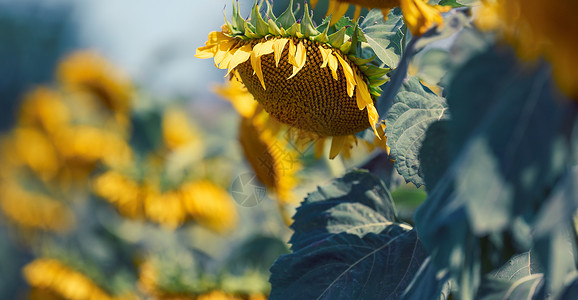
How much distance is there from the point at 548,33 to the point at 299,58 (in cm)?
28

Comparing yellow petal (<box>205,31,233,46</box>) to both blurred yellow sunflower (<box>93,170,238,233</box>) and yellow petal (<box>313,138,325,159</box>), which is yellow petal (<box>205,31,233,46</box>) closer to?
yellow petal (<box>313,138,325,159</box>)

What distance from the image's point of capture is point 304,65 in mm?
501

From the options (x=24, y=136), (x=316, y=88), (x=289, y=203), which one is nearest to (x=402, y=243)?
(x=316, y=88)

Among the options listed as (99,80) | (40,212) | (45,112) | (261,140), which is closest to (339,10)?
(261,140)

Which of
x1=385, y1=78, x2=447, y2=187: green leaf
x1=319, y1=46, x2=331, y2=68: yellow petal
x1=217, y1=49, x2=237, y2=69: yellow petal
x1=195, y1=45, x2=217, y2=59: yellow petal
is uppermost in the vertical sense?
x1=195, y1=45, x2=217, y2=59: yellow petal

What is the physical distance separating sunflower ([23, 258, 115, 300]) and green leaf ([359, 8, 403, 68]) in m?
1.28

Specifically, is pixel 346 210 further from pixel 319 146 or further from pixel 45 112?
pixel 45 112

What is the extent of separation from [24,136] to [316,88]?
2.37m

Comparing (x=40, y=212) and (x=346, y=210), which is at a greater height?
(x=40, y=212)

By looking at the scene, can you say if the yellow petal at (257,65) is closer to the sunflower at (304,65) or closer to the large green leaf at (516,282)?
the sunflower at (304,65)

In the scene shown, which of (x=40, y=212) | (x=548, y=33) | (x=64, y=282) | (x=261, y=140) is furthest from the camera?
(x=40, y=212)

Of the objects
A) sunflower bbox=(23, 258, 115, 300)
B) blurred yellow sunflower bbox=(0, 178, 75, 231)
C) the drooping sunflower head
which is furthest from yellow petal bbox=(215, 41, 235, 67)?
blurred yellow sunflower bbox=(0, 178, 75, 231)

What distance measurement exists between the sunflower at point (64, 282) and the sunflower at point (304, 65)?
119 cm

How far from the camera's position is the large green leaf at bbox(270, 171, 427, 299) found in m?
0.47
